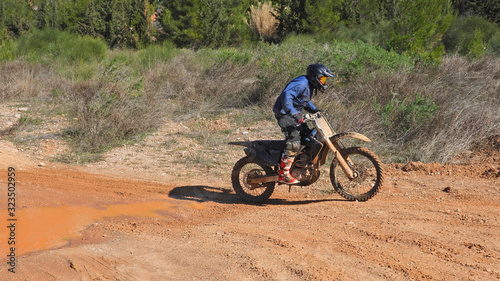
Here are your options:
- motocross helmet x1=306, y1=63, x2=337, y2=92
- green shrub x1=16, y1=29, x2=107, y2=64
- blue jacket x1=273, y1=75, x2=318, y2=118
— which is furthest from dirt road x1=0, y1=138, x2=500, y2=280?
green shrub x1=16, y1=29, x2=107, y2=64

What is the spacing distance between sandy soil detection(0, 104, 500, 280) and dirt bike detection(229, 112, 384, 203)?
229mm

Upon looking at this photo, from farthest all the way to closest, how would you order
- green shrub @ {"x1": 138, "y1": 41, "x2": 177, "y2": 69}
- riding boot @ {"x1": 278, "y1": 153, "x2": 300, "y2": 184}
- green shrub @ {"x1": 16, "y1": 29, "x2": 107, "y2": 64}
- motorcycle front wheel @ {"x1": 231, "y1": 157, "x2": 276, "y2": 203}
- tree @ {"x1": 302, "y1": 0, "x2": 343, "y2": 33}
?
tree @ {"x1": 302, "y1": 0, "x2": 343, "y2": 33}, green shrub @ {"x1": 16, "y1": 29, "x2": 107, "y2": 64}, green shrub @ {"x1": 138, "y1": 41, "x2": 177, "y2": 69}, motorcycle front wheel @ {"x1": 231, "y1": 157, "x2": 276, "y2": 203}, riding boot @ {"x1": 278, "y1": 153, "x2": 300, "y2": 184}

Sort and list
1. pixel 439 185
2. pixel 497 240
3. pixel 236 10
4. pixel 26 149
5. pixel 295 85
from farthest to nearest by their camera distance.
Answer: pixel 236 10 → pixel 26 149 → pixel 439 185 → pixel 295 85 → pixel 497 240

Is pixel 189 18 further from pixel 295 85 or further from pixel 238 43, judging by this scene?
pixel 295 85

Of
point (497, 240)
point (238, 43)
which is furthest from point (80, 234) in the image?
point (238, 43)

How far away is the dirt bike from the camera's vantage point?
646 centimetres

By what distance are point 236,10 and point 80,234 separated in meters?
27.4

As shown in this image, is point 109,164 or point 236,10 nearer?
point 109,164

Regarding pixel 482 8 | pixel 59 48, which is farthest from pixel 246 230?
pixel 482 8

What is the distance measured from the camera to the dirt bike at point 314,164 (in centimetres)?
646

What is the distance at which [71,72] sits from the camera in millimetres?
A: 15617

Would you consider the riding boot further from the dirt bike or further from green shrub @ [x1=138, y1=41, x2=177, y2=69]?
green shrub @ [x1=138, y1=41, x2=177, y2=69]

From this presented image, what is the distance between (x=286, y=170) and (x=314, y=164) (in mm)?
392

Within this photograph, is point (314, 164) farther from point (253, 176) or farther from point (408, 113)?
point (408, 113)
